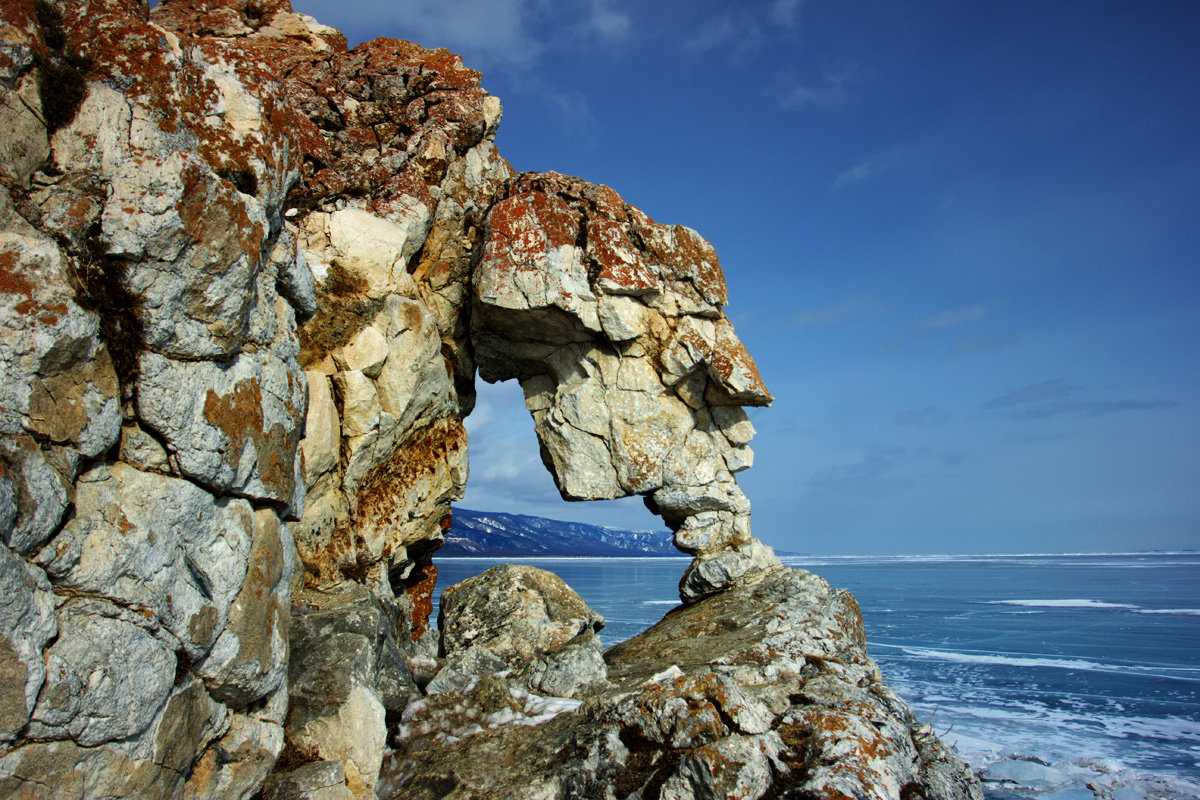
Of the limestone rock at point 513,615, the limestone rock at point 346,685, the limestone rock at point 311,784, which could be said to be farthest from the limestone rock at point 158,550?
the limestone rock at point 513,615

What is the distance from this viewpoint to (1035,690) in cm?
2912

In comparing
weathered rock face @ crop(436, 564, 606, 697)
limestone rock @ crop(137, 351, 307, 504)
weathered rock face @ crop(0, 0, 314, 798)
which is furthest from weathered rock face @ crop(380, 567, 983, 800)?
limestone rock @ crop(137, 351, 307, 504)

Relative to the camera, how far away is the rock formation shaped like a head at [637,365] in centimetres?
1816

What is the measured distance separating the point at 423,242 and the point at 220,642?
11.7 meters

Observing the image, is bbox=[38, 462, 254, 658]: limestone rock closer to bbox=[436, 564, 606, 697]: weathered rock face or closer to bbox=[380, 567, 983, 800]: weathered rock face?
bbox=[380, 567, 983, 800]: weathered rock face

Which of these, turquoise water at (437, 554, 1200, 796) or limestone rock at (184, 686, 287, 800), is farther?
turquoise water at (437, 554, 1200, 796)

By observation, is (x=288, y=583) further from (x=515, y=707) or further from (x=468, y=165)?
(x=468, y=165)

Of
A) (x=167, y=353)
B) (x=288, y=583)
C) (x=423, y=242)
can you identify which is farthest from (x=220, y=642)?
(x=423, y=242)

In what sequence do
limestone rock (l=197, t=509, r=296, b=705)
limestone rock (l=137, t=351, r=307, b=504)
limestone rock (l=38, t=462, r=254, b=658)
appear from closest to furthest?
limestone rock (l=38, t=462, r=254, b=658)
limestone rock (l=137, t=351, r=307, b=504)
limestone rock (l=197, t=509, r=296, b=705)

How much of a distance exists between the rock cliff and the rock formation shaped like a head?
0.22m

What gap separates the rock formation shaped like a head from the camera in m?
18.2

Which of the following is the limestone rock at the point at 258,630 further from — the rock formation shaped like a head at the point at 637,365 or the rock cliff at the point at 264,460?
the rock formation shaped like a head at the point at 637,365

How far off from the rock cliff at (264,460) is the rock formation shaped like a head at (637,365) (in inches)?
8.6

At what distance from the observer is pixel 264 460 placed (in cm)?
919
